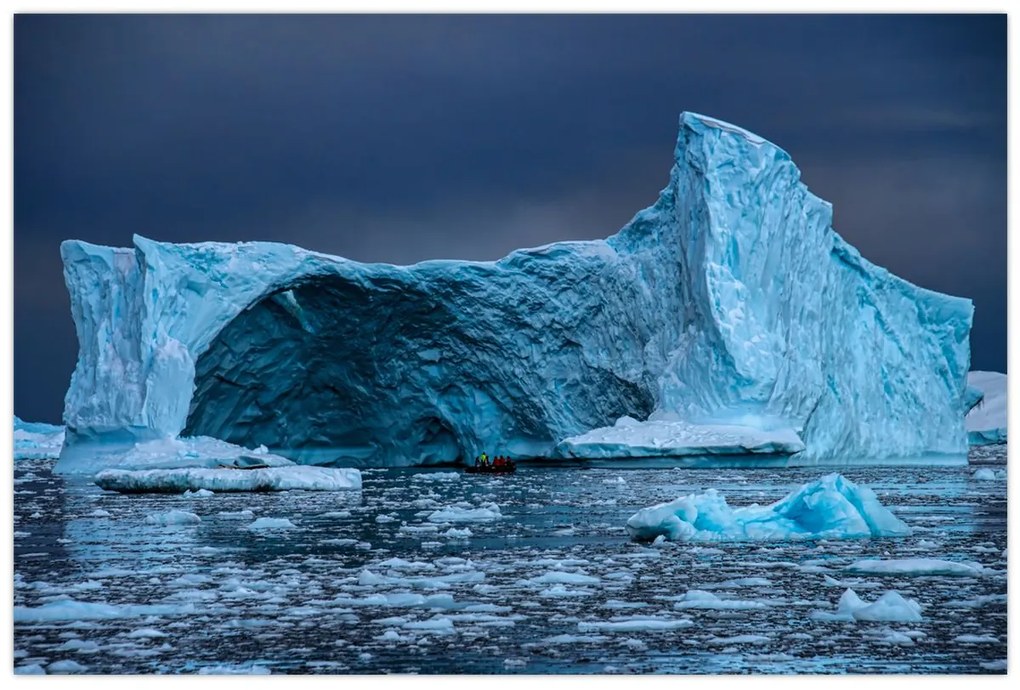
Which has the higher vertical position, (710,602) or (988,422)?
(988,422)

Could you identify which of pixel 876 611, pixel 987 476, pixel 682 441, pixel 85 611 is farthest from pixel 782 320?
pixel 85 611

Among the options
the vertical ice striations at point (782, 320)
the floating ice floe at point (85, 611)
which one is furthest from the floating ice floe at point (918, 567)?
the vertical ice striations at point (782, 320)

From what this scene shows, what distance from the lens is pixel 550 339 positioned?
1118 inches

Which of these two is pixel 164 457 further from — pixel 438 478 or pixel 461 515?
pixel 461 515

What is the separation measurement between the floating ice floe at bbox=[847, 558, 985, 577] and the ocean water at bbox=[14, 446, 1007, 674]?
106mm

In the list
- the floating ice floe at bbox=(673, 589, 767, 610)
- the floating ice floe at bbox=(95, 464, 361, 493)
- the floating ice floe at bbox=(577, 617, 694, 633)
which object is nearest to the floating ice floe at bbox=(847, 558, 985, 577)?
the floating ice floe at bbox=(673, 589, 767, 610)

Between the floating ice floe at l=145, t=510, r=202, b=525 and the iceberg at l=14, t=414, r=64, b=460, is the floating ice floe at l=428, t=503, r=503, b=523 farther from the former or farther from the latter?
the iceberg at l=14, t=414, r=64, b=460

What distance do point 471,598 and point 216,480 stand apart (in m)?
11.4

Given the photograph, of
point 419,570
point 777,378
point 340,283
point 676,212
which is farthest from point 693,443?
point 419,570

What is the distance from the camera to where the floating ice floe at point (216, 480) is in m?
17.9

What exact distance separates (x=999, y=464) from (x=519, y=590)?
23.4 meters

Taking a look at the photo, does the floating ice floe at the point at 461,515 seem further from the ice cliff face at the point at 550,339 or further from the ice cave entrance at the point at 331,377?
the ice cave entrance at the point at 331,377

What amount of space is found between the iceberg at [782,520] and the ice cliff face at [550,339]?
1333cm

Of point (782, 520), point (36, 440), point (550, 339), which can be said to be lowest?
point (36, 440)
